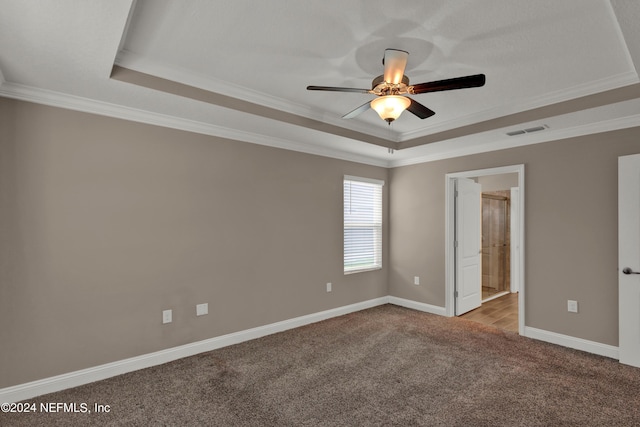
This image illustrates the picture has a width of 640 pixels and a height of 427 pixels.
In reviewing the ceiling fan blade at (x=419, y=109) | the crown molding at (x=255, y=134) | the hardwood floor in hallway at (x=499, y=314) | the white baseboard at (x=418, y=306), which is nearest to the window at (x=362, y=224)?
the crown molding at (x=255, y=134)

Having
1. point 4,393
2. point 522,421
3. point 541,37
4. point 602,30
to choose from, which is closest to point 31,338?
point 4,393

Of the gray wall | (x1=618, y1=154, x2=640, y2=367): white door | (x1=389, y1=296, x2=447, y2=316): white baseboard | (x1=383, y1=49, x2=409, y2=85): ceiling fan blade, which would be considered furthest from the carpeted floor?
(x1=383, y1=49, x2=409, y2=85): ceiling fan blade

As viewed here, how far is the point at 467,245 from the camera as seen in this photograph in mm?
5008

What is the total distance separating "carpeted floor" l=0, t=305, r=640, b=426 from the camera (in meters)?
2.33

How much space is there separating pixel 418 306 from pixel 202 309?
322 cm

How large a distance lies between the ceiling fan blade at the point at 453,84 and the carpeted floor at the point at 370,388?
7.41 feet

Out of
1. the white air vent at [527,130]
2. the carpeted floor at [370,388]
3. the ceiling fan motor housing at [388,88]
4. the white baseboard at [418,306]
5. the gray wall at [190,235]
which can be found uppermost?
the white air vent at [527,130]

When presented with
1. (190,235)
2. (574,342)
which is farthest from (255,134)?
(574,342)

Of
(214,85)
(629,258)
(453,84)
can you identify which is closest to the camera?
(453,84)

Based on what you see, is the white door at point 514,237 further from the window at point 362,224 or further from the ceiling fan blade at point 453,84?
the ceiling fan blade at point 453,84

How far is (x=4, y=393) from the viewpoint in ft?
8.16

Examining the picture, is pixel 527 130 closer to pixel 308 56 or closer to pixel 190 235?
pixel 308 56

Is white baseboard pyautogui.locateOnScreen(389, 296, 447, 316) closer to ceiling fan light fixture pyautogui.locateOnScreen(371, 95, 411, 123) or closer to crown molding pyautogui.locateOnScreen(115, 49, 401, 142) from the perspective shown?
crown molding pyautogui.locateOnScreen(115, 49, 401, 142)

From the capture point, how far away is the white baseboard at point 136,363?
101 inches
